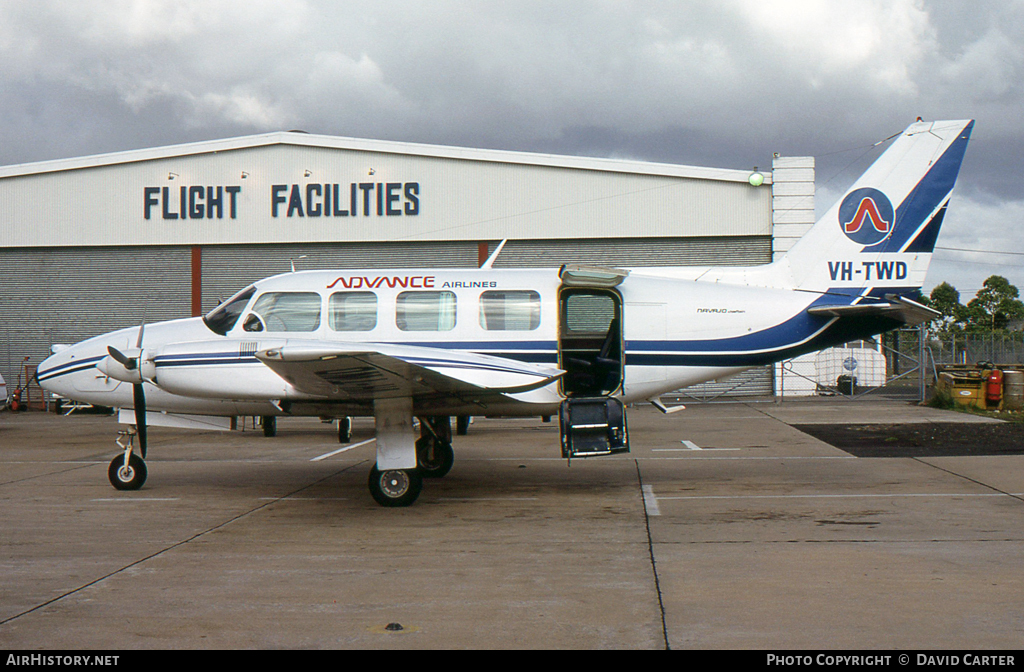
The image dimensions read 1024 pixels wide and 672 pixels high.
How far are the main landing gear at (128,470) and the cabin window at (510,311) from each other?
4491 mm

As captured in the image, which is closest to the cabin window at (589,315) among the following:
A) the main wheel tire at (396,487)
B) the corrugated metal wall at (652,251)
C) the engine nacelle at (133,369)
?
the main wheel tire at (396,487)

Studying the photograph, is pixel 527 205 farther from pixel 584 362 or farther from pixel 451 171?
pixel 584 362

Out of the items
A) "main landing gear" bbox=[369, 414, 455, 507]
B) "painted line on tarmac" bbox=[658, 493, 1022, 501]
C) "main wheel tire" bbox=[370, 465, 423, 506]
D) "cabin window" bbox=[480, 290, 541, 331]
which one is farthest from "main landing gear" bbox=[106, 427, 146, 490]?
"painted line on tarmac" bbox=[658, 493, 1022, 501]

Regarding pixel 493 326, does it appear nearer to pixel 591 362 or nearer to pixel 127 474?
pixel 591 362

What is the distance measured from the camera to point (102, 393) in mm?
9805

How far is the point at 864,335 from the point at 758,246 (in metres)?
16.8

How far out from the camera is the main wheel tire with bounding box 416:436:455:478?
1057cm

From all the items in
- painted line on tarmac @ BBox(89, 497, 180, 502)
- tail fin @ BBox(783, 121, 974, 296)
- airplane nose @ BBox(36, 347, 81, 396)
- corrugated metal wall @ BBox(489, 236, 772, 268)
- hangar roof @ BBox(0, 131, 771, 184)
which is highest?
hangar roof @ BBox(0, 131, 771, 184)

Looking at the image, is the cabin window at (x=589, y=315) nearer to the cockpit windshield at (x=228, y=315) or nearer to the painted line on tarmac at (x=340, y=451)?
the cockpit windshield at (x=228, y=315)

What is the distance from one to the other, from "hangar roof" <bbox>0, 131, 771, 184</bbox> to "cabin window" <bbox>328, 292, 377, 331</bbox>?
1758cm

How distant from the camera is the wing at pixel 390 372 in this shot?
23.8 ft

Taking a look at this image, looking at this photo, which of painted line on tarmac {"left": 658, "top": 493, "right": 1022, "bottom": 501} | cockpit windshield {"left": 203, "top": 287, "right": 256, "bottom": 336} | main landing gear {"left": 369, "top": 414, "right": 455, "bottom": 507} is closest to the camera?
main landing gear {"left": 369, "top": 414, "right": 455, "bottom": 507}

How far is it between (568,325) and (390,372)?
121 inches

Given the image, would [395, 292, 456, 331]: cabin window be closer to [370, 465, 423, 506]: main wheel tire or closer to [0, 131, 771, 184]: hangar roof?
[370, 465, 423, 506]: main wheel tire
